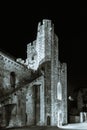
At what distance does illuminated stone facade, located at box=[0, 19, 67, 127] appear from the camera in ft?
131

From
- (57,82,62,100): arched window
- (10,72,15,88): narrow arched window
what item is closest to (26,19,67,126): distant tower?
(57,82,62,100): arched window

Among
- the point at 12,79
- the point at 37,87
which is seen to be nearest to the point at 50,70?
the point at 37,87

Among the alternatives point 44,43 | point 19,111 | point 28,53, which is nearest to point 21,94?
point 19,111

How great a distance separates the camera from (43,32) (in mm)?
45000

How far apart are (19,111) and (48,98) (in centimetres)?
→ 484

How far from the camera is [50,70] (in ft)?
145

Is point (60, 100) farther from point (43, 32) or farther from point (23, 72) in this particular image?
point (43, 32)

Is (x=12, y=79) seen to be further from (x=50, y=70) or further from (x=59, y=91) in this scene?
(x=59, y=91)

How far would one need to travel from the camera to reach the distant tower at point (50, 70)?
1710 inches

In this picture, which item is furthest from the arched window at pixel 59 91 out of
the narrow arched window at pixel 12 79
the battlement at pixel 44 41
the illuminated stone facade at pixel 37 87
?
the narrow arched window at pixel 12 79

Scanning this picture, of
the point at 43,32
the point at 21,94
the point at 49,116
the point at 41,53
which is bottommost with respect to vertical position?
the point at 49,116

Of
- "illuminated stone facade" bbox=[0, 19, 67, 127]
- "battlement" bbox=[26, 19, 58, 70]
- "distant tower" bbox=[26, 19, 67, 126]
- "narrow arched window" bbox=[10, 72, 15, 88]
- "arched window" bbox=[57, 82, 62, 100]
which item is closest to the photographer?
"illuminated stone facade" bbox=[0, 19, 67, 127]

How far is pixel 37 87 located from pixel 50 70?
9.72 feet

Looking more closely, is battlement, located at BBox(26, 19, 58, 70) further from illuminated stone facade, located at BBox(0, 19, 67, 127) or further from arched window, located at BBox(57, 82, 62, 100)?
arched window, located at BBox(57, 82, 62, 100)
